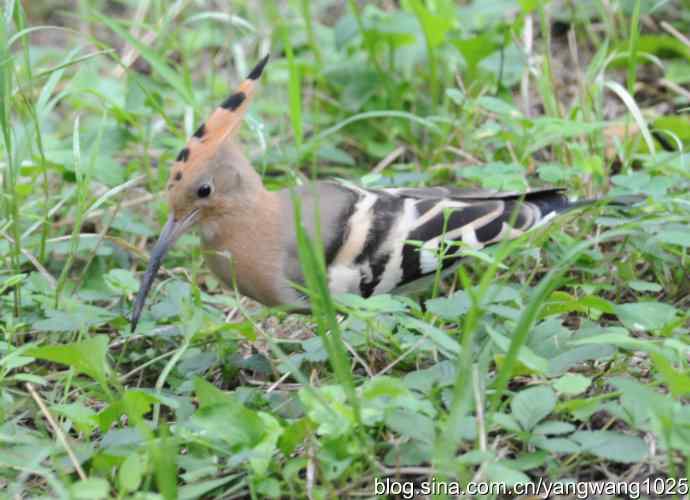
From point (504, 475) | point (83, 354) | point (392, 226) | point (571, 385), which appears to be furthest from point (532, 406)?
point (392, 226)

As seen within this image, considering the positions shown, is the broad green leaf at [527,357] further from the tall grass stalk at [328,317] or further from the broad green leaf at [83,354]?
the broad green leaf at [83,354]

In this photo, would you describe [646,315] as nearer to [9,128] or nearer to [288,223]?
[288,223]

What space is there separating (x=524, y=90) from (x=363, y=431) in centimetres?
209

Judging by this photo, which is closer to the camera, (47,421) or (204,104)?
(47,421)

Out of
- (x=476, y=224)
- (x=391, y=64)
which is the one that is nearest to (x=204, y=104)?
(x=391, y=64)

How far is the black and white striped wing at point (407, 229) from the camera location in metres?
2.96

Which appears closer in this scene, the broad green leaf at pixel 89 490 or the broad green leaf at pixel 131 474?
the broad green leaf at pixel 89 490

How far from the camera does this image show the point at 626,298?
2.94 metres

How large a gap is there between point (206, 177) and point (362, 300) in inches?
32.5

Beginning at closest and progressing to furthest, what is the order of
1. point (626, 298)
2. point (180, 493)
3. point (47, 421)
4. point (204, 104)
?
point (180, 493), point (47, 421), point (626, 298), point (204, 104)

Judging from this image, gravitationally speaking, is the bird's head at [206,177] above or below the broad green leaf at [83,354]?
above

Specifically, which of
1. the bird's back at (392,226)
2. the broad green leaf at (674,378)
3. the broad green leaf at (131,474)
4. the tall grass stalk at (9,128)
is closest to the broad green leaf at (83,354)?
the broad green leaf at (131,474)

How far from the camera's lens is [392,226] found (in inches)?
119

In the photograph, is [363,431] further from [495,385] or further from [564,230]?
[564,230]
